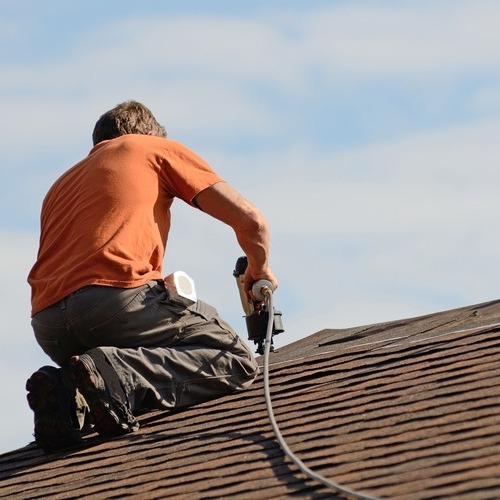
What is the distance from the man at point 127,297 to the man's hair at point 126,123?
6.7 inches

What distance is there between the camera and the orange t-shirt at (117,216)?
575 cm

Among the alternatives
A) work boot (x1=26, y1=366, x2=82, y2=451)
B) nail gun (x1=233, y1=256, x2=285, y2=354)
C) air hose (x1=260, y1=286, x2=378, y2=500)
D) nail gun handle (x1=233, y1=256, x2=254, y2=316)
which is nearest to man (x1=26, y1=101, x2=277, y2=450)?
work boot (x1=26, y1=366, x2=82, y2=451)

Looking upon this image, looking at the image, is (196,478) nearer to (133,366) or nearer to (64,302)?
(133,366)

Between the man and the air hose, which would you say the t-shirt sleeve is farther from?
the air hose

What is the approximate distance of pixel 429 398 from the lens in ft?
16.4

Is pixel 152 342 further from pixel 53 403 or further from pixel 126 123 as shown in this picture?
pixel 126 123

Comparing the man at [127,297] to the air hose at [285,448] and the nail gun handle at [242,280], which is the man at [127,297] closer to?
the air hose at [285,448]

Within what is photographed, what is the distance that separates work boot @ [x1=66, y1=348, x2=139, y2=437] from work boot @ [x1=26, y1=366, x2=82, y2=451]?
0.09 m

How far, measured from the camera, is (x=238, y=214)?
584cm

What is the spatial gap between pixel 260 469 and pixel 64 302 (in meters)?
1.43

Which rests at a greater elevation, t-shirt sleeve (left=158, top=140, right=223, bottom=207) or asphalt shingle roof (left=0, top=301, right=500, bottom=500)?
t-shirt sleeve (left=158, top=140, right=223, bottom=207)

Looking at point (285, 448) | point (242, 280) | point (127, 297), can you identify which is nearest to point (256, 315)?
point (242, 280)

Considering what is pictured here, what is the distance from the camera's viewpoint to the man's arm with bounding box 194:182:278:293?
5836 millimetres

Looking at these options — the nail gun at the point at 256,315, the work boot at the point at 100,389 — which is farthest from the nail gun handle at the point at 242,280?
the work boot at the point at 100,389
